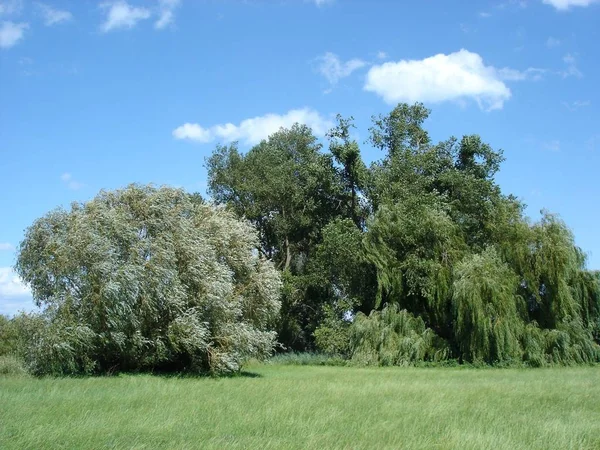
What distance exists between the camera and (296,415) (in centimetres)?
1432

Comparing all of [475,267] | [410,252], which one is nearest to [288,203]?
[410,252]

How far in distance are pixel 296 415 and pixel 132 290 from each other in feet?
41.5

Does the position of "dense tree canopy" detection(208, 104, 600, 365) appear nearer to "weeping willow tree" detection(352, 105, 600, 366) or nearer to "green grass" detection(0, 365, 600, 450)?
"weeping willow tree" detection(352, 105, 600, 366)

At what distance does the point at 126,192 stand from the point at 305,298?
2410 cm

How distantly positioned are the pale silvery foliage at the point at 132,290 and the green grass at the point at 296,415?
119 inches

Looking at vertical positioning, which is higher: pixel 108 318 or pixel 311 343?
pixel 108 318

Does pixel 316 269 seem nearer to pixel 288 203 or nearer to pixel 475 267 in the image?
pixel 288 203

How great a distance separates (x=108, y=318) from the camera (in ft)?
79.2

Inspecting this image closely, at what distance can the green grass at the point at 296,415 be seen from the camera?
11.3 meters

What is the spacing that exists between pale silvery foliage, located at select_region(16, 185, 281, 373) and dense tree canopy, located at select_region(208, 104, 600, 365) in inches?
484

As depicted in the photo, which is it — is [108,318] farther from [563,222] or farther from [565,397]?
[563,222]

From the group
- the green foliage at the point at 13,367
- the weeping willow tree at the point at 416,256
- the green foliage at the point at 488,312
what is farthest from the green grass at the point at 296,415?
the weeping willow tree at the point at 416,256

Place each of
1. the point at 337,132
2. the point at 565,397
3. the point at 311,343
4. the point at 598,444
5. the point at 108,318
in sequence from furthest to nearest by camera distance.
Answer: the point at 311,343 < the point at 337,132 < the point at 108,318 < the point at 565,397 < the point at 598,444

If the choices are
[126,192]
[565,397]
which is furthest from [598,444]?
[126,192]
